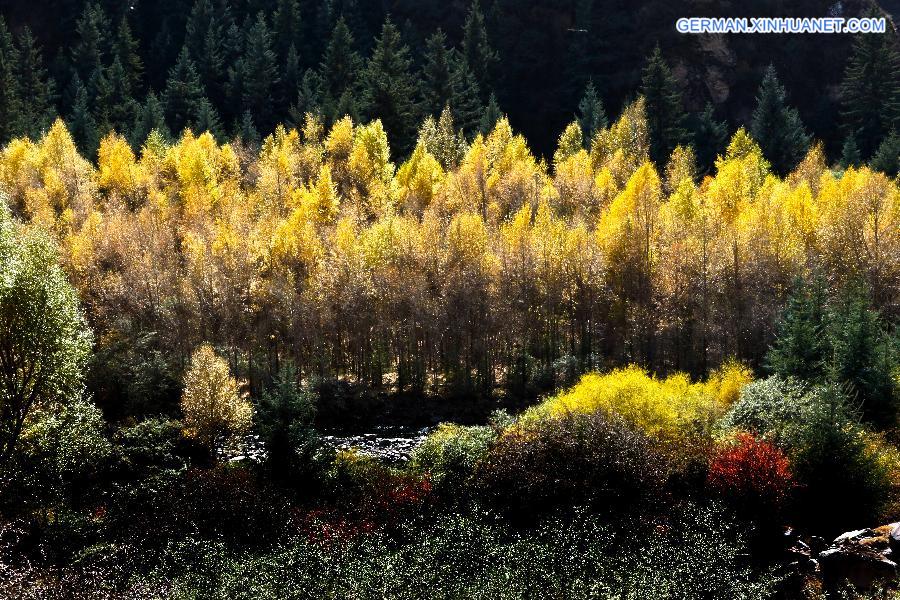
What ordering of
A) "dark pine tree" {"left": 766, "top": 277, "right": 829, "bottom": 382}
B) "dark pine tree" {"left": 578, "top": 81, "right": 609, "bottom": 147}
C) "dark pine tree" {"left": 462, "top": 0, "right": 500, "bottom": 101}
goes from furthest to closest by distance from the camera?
"dark pine tree" {"left": 462, "top": 0, "right": 500, "bottom": 101} < "dark pine tree" {"left": 578, "top": 81, "right": 609, "bottom": 147} < "dark pine tree" {"left": 766, "top": 277, "right": 829, "bottom": 382}

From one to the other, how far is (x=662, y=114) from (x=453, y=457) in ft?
205

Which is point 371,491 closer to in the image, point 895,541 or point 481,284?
point 895,541

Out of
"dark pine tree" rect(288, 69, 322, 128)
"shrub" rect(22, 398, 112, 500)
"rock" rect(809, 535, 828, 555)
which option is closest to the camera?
"rock" rect(809, 535, 828, 555)

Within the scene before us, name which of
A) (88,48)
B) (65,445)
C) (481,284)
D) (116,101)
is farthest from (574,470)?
(88,48)

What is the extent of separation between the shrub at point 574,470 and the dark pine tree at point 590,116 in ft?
194

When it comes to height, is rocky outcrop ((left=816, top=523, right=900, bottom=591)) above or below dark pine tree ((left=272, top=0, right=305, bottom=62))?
below

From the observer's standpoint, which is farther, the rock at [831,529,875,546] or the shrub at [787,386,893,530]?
the shrub at [787,386,893,530]

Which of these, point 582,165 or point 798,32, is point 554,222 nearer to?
point 582,165

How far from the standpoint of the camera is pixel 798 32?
4013 inches

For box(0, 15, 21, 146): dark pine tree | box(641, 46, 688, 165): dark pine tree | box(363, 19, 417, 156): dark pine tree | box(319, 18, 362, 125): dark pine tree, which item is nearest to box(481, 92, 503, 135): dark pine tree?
box(363, 19, 417, 156): dark pine tree

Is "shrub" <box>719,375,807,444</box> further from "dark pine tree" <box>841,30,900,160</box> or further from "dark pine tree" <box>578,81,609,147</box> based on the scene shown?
"dark pine tree" <box>841,30,900,160</box>

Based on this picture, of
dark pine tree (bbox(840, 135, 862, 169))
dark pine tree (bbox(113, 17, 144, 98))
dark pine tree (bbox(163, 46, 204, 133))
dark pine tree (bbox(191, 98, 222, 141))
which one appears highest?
dark pine tree (bbox(113, 17, 144, 98))

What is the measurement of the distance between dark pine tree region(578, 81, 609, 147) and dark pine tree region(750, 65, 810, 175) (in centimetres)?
1439

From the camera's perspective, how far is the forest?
26.7m
